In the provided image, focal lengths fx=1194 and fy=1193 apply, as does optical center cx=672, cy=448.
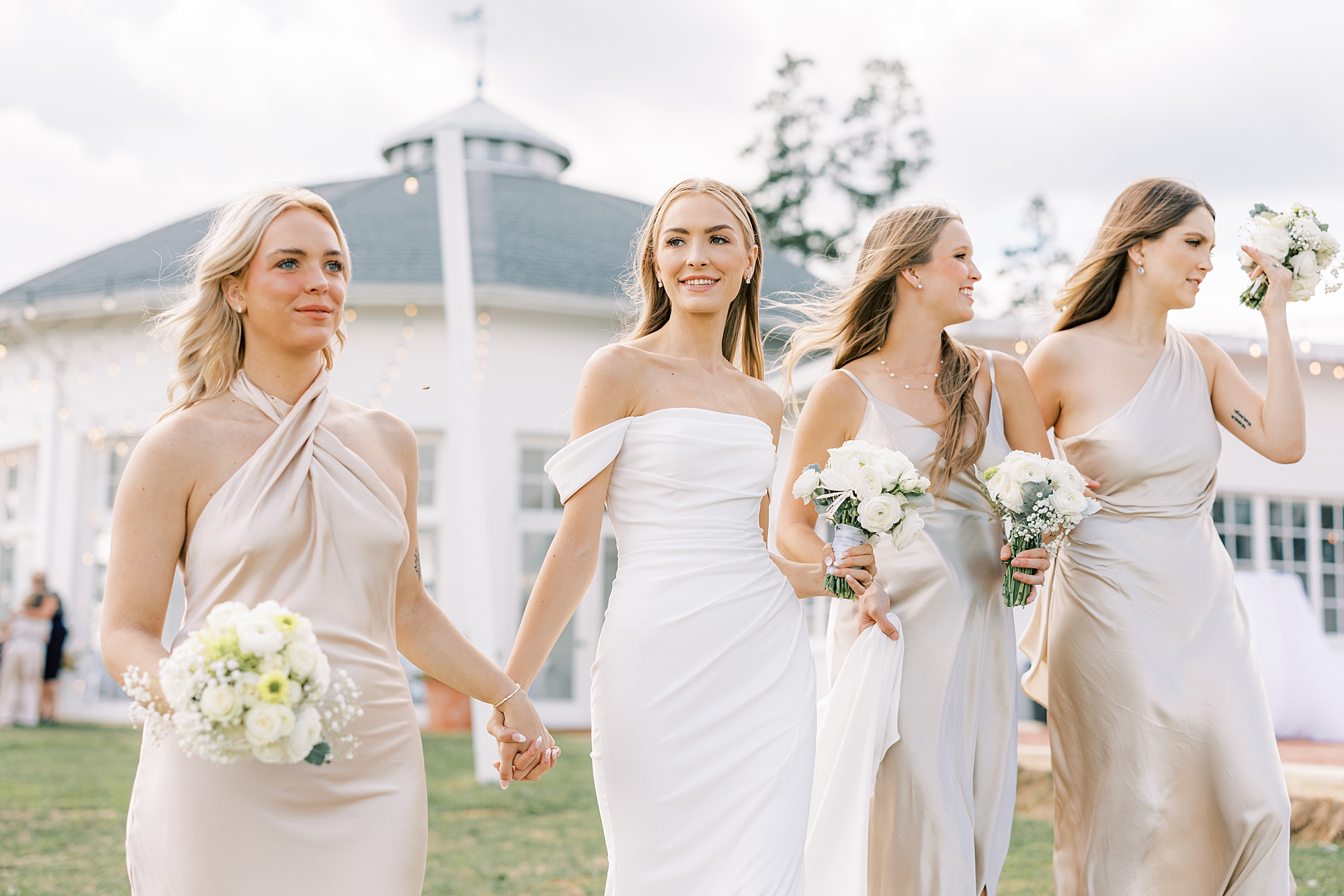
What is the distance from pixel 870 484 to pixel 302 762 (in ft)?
6.08

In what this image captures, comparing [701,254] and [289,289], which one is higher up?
[701,254]

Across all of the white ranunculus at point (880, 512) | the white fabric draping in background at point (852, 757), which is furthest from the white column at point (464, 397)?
the white ranunculus at point (880, 512)

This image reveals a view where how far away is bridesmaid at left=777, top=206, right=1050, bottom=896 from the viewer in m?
3.94

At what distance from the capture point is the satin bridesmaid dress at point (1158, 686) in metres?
4.05

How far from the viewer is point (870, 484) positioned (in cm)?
368

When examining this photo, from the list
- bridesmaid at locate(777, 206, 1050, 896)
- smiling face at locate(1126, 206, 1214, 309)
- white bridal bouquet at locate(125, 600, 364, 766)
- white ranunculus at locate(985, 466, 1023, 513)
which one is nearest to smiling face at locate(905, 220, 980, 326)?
bridesmaid at locate(777, 206, 1050, 896)

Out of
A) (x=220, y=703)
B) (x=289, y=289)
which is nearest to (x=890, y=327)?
(x=289, y=289)

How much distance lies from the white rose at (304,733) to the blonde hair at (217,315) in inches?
36.4

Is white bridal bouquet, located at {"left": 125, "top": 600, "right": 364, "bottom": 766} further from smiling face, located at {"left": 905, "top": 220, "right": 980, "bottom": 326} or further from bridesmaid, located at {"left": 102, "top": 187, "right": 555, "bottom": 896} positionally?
smiling face, located at {"left": 905, "top": 220, "right": 980, "bottom": 326}

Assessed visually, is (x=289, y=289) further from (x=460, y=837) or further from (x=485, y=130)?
(x=485, y=130)

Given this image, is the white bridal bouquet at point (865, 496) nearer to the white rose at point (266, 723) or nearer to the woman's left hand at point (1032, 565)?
the woman's left hand at point (1032, 565)

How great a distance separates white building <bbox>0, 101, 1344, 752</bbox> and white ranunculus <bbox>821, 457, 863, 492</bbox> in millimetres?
11591

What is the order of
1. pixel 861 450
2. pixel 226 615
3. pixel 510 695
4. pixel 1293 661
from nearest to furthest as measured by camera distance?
pixel 226 615
pixel 510 695
pixel 861 450
pixel 1293 661

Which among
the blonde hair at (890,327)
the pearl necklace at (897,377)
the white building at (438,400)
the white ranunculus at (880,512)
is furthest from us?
the white building at (438,400)
